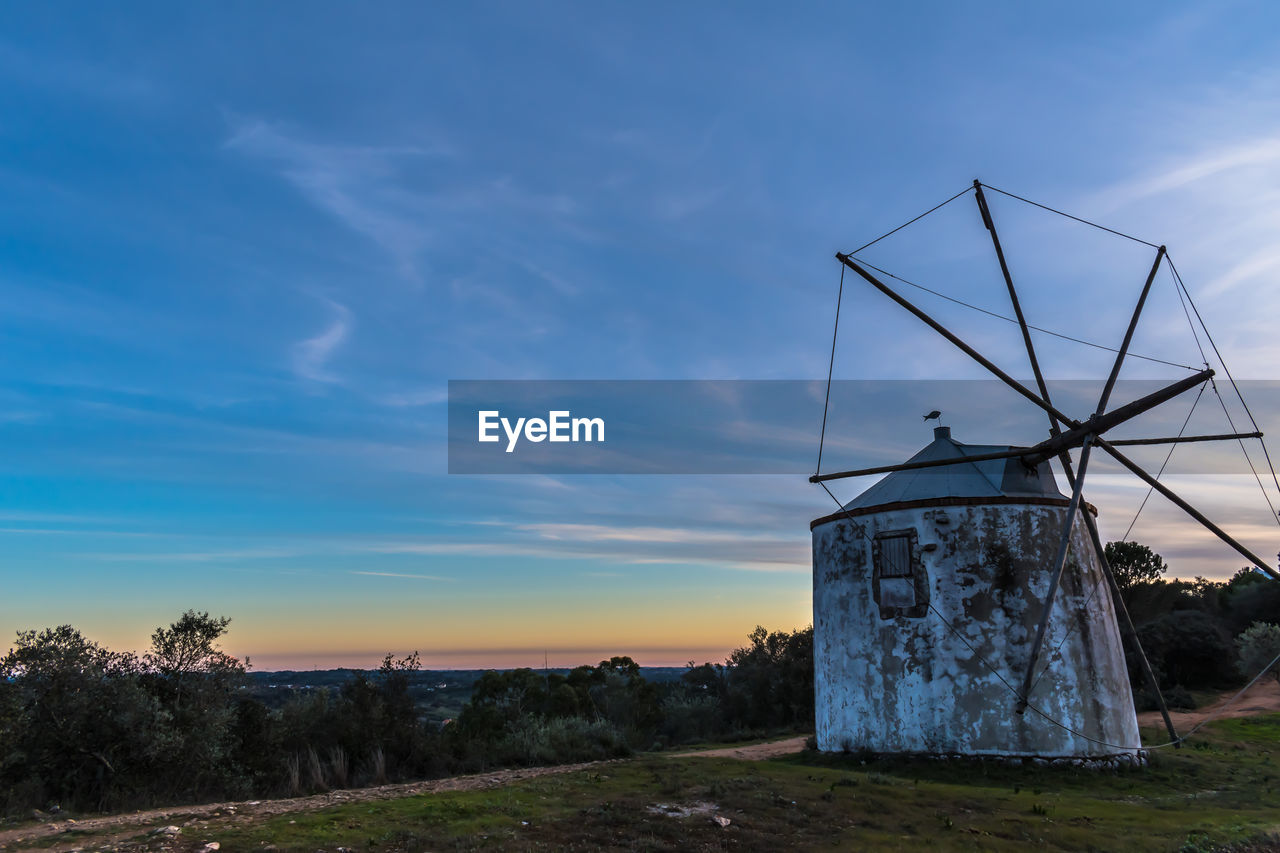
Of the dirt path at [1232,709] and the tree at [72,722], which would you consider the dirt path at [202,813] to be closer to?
the tree at [72,722]

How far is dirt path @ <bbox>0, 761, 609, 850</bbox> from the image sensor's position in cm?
946

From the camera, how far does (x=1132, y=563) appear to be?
53469 mm

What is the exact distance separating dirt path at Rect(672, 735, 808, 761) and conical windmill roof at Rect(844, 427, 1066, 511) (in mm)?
7425

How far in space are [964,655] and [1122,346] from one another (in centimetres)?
959

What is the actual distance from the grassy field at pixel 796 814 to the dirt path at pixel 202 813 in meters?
0.32

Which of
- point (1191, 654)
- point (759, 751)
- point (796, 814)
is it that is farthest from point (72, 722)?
point (1191, 654)

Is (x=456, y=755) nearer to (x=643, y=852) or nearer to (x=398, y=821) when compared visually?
(x=398, y=821)

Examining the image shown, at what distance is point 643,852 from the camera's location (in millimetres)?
9836

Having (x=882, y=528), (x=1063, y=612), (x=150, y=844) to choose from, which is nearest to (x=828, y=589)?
(x=882, y=528)

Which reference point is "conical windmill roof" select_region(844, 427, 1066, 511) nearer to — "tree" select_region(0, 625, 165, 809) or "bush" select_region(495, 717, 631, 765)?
"bush" select_region(495, 717, 631, 765)

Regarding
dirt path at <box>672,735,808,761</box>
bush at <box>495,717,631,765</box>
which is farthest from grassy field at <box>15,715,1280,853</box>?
dirt path at <box>672,735,808,761</box>

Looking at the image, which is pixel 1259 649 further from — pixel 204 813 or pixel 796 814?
pixel 204 813

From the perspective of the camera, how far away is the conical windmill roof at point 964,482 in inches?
798

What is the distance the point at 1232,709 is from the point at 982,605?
2424 cm
